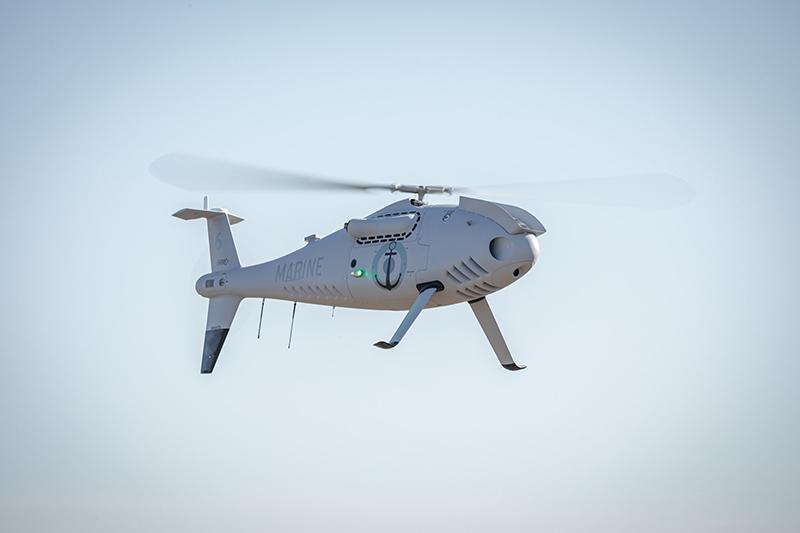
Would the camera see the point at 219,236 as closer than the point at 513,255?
No

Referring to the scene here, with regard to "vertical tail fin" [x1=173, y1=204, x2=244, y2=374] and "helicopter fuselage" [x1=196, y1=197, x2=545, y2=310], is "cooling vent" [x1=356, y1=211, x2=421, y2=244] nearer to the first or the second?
"helicopter fuselage" [x1=196, y1=197, x2=545, y2=310]

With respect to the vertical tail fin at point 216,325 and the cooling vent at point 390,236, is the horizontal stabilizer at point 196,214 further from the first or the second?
the cooling vent at point 390,236

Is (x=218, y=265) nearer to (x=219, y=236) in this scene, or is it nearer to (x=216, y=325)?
(x=219, y=236)

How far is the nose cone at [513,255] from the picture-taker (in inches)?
1362

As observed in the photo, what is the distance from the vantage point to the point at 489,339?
3778cm

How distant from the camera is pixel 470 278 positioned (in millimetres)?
35094

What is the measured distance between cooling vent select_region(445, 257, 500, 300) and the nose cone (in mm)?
305

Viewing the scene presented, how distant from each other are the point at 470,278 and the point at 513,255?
1.22 metres

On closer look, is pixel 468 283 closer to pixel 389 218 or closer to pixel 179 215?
pixel 389 218

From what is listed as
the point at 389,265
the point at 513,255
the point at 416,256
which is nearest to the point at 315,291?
the point at 389,265

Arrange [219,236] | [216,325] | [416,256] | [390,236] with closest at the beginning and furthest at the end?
[416,256] → [390,236] → [216,325] → [219,236]

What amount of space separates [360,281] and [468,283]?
3.38m

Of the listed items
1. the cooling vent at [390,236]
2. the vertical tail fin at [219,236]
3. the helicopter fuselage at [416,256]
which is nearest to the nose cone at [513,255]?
the helicopter fuselage at [416,256]

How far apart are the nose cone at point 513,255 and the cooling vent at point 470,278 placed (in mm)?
305
